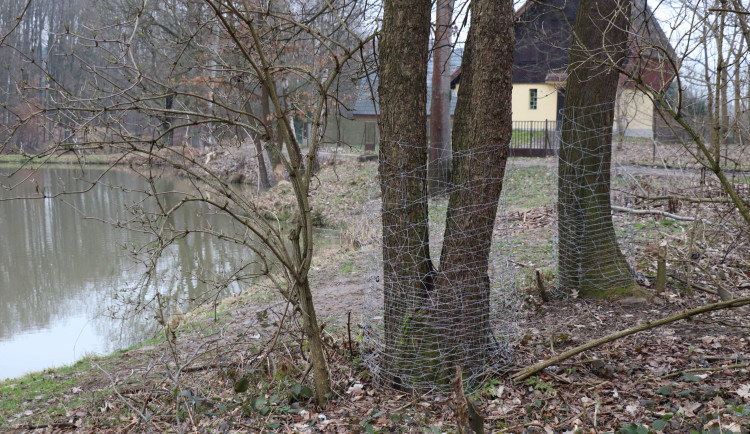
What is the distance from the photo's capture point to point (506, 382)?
15.5 feet

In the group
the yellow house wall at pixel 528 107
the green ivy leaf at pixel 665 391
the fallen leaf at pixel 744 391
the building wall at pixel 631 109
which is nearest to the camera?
the fallen leaf at pixel 744 391

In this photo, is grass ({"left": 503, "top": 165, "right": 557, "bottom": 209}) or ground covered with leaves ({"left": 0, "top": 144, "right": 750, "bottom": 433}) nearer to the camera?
ground covered with leaves ({"left": 0, "top": 144, "right": 750, "bottom": 433})

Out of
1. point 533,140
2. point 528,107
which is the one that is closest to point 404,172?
point 533,140

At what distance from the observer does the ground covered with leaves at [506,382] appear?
409 centimetres

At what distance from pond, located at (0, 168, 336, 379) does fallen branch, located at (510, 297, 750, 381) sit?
7.84 feet

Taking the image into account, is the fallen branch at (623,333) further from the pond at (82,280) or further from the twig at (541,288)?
the pond at (82,280)

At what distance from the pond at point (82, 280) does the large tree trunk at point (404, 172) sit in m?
1.36

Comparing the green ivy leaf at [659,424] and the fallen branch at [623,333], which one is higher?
the fallen branch at [623,333]

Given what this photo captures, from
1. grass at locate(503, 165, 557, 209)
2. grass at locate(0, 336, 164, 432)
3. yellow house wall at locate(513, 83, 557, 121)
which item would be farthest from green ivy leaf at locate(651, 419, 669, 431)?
yellow house wall at locate(513, 83, 557, 121)

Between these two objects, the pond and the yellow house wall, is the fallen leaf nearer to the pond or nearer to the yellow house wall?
the pond

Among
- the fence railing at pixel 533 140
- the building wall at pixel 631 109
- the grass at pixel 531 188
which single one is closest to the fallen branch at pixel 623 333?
the building wall at pixel 631 109

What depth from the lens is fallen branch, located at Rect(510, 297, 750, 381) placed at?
11.7ft

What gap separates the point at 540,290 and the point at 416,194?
245cm

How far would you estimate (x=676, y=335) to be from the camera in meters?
5.26
